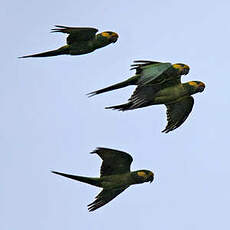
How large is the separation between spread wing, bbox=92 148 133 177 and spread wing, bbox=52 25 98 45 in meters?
4.26

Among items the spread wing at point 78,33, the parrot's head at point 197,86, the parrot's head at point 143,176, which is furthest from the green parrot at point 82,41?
the parrot's head at point 143,176

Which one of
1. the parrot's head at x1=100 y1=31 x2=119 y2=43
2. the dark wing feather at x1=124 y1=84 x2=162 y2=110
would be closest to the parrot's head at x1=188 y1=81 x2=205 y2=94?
the dark wing feather at x1=124 y1=84 x2=162 y2=110

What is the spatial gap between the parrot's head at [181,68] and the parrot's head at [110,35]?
9.18 ft

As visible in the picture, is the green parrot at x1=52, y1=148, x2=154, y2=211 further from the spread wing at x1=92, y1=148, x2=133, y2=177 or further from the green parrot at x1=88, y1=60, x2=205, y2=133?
the green parrot at x1=88, y1=60, x2=205, y2=133

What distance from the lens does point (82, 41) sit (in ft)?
118

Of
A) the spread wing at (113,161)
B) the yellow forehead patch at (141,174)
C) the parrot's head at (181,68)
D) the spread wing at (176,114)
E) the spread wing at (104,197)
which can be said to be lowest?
the spread wing at (104,197)

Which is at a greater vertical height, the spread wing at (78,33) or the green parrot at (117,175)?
the spread wing at (78,33)

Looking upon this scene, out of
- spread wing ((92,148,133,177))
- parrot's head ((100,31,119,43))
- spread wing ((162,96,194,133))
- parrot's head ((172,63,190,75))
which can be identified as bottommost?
spread wing ((92,148,133,177))

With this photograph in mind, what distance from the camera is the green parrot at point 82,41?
3550cm

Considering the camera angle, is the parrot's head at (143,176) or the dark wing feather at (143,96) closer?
the dark wing feather at (143,96)

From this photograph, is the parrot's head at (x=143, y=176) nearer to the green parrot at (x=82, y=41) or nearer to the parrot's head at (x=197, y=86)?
the parrot's head at (x=197, y=86)

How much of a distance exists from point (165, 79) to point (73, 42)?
3.48 metres

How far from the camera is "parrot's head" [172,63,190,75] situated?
3491 cm

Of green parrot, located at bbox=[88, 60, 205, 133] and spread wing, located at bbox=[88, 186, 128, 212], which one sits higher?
green parrot, located at bbox=[88, 60, 205, 133]
